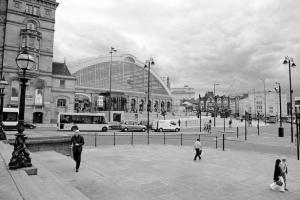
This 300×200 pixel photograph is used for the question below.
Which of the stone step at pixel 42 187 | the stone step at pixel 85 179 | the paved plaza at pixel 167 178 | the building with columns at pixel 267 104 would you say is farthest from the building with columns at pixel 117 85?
the building with columns at pixel 267 104

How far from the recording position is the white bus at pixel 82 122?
34.6 meters

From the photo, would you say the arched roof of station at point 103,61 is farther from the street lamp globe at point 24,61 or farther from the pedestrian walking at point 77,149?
the street lamp globe at point 24,61

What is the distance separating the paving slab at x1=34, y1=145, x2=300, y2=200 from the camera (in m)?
7.30

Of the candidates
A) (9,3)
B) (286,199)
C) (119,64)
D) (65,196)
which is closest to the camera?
(65,196)

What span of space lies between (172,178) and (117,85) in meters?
79.2

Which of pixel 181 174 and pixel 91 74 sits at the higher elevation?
pixel 91 74

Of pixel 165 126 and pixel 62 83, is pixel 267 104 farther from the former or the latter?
pixel 62 83

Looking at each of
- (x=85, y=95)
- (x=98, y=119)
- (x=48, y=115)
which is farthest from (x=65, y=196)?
(x=85, y=95)

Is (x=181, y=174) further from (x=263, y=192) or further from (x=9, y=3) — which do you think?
(x=9, y=3)

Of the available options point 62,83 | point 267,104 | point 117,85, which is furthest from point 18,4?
point 267,104

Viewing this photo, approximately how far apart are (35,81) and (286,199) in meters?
48.5

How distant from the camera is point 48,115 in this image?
4791 cm

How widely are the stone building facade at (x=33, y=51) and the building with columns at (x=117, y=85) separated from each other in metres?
20.1

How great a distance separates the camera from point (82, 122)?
35.4 meters
